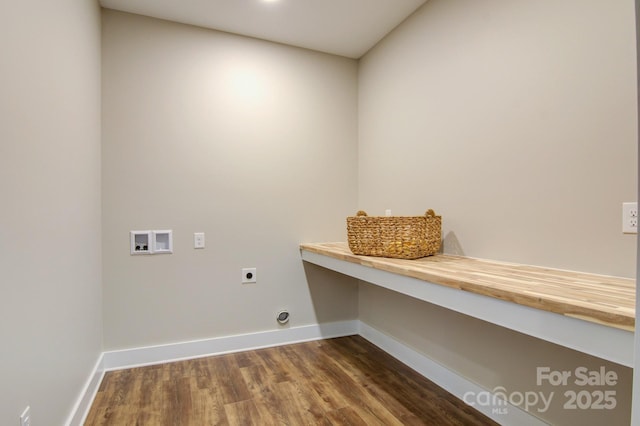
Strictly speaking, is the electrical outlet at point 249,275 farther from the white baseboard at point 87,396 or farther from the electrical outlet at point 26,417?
the electrical outlet at point 26,417

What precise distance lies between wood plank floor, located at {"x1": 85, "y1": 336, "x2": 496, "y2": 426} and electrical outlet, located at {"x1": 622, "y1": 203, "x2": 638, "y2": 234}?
→ 3.71 feet

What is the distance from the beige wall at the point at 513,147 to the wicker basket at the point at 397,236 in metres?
0.20

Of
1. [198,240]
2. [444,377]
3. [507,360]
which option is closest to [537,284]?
[507,360]

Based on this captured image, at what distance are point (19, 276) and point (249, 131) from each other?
187cm

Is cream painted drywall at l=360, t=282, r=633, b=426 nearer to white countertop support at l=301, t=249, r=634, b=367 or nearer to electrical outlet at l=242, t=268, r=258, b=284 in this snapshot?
white countertop support at l=301, t=249, r=634, b=367

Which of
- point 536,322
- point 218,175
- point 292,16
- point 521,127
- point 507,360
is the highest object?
point 292,16

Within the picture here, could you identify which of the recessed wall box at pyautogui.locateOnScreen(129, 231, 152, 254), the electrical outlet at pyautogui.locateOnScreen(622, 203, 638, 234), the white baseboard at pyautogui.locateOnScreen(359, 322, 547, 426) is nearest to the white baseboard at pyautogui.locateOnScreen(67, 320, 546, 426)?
the white baseboard at pyautogui.locateOnScreen(359, 322, 547, 426)

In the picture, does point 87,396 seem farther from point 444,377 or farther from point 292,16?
point 292,16

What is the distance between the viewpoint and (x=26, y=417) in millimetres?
1135

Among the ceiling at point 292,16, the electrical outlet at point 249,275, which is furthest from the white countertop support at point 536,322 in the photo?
the ceiling at point 292,16

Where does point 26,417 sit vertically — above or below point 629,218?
below

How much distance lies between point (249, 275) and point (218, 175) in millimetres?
822

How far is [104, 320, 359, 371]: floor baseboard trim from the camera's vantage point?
2.38 m

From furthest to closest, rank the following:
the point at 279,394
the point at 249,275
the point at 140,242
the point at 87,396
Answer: the point at 249,275 → the point at 140,242 → the point at 279,394 → the point at 87,396
